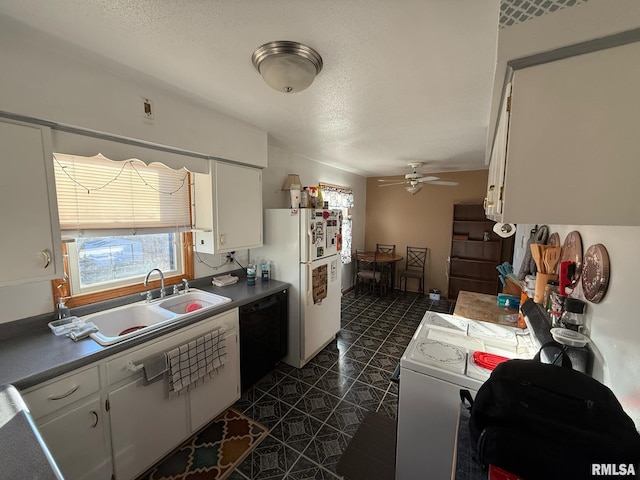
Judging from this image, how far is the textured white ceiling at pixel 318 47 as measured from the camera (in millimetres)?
974

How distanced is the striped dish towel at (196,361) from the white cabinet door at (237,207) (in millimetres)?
742

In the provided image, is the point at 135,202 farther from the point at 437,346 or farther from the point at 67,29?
the point at 437,346

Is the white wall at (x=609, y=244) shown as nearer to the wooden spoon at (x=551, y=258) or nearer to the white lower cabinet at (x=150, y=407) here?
the wooden spoon at (x=551, y=258)

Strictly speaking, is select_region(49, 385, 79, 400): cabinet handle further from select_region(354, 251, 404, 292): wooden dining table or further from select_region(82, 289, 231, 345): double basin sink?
select_region(354, 251, 404, 292): wooden dining table

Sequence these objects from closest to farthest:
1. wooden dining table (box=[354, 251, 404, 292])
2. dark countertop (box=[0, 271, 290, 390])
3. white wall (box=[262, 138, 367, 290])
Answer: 1. dark countertop (box=[0, 271, 290, 390])
2. white wall (box=[262, 138, 367, 290])
3. wooden dining table (box=[354, 251, 404, 292])

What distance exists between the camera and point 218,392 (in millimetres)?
1929

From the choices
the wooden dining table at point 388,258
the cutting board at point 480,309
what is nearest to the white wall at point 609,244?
the cutting board at point 480,309

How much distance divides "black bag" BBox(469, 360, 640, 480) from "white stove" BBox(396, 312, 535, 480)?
1.23 ft

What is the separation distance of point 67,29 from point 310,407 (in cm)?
273

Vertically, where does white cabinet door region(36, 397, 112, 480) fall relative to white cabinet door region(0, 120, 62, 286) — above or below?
below

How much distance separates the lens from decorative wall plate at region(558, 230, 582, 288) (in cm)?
127

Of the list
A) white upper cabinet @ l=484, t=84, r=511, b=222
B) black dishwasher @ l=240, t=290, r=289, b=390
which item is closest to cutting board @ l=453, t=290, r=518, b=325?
white upper cabinet @ l=484, t=84, r=511, b=222

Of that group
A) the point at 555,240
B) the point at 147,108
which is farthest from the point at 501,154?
the point at 147,108

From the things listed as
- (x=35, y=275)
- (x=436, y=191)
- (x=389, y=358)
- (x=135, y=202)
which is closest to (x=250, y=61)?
(x=135, y=202)
